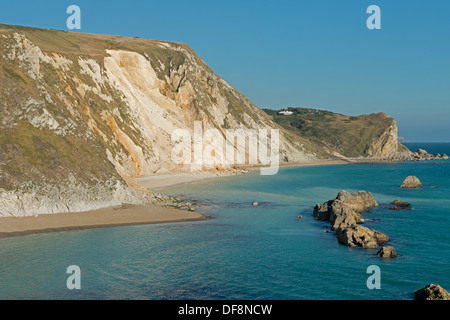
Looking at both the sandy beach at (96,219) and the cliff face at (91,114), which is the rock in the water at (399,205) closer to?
the sandy beach at (96,219)

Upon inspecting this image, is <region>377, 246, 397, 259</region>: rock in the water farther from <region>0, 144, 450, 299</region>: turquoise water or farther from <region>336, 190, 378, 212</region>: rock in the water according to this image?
<region>336, 190, 378, 212</region>: rock in the water

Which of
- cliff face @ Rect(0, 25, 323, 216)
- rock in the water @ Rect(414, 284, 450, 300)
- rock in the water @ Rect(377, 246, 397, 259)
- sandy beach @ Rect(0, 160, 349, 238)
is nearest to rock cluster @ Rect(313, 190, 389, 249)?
rock in the water @ Rect(377, 246, 397, 259)

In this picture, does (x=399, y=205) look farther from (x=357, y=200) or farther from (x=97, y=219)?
(x=97, y=219)

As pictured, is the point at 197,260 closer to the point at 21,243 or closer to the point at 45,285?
the point at 45,285

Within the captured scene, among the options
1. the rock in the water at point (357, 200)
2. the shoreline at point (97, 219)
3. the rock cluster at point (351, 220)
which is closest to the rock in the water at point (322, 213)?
the rock cluster at point (351, 220)
